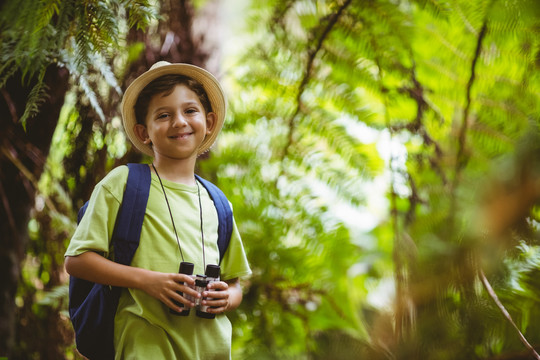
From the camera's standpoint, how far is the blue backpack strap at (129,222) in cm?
98

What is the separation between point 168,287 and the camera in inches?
36.9

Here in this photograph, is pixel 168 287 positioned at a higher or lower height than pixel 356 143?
lower

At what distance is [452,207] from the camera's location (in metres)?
0.63

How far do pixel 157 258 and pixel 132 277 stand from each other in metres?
0.08

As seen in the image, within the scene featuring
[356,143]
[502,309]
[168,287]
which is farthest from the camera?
[356,143]

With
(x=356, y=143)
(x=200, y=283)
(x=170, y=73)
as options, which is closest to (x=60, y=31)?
(x=170, y=73)

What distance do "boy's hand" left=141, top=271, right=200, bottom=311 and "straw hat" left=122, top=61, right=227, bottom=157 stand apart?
0.42 metres

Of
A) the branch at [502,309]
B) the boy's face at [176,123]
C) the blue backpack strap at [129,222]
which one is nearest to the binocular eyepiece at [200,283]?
the blue backpack strap at [129,222]

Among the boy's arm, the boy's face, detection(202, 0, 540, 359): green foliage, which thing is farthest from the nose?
detection(202, 0, 540, 359): green foliage

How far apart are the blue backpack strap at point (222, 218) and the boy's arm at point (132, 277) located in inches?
8.6

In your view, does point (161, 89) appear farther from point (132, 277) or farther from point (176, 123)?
point (132, 277)

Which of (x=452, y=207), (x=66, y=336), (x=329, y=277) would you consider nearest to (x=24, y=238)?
(x=66, y=336)

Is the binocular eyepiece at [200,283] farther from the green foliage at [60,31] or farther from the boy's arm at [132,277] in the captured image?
the green foliage at [60,31]

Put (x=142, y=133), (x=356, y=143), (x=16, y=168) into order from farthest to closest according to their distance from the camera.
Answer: (x=356, y=143) → (x=16, y=168) → (x=142, y=133)
